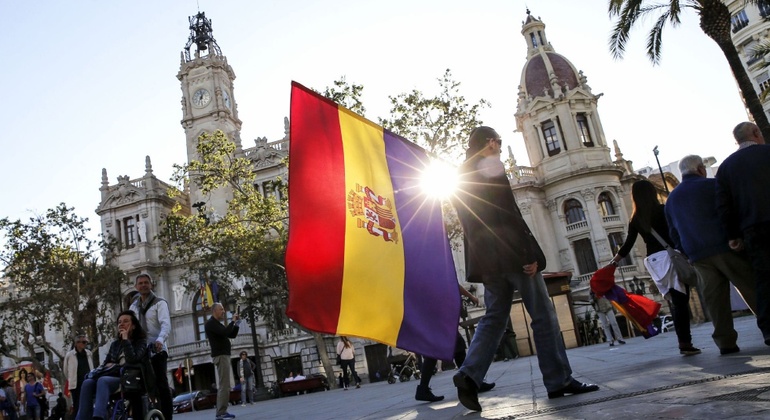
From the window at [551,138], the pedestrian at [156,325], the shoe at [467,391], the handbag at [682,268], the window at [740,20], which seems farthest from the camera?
the window at [740,20]

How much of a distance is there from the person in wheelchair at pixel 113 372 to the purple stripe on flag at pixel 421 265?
2.88m

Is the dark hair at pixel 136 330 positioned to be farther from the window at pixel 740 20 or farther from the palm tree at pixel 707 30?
the window at pixel 740 20

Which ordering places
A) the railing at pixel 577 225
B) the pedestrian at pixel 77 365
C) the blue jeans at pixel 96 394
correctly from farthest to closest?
the railing at pixel 577 225 → the pedestrian at pixel 77 365 → the blue jeans at pixel 96 394

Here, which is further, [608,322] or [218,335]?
[608,322]

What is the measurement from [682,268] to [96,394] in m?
5.68

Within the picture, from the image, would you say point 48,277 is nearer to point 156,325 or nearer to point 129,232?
point 129,232

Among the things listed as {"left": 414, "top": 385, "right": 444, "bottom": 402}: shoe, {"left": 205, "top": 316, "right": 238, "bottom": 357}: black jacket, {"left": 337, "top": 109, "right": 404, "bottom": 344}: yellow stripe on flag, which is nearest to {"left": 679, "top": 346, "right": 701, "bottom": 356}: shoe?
{"left": 414, "top": 385, "right": 444, "bottom": 402}: shoe

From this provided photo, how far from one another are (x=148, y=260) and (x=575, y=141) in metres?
31.2

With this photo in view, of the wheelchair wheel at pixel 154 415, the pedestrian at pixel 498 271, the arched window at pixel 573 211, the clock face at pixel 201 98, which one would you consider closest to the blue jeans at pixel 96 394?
the wheelchair wheel at pixel 154 415

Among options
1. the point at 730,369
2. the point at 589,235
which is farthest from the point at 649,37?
the point at 589,235

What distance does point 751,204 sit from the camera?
4.67 meters

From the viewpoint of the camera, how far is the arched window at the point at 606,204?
40594 mm

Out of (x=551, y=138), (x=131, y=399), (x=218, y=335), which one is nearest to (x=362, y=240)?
(x=131, y=399)

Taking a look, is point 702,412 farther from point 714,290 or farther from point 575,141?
point 575,141
